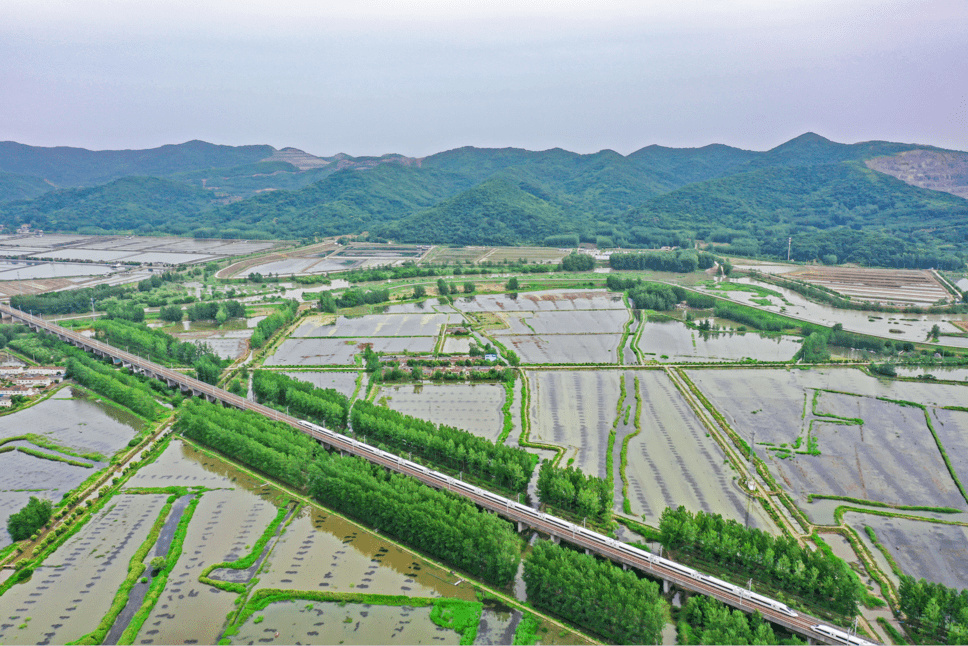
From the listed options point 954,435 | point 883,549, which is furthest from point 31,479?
point 954,435

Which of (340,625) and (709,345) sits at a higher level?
(709,345)

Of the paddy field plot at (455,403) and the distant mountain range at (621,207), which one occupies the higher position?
the distant mountain range at (621,207)

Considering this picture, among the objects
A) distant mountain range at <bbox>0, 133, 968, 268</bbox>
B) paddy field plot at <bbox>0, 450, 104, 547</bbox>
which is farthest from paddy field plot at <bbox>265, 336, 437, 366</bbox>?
distant mountain range at <bbox>0, 133, 968, 268</bbox>

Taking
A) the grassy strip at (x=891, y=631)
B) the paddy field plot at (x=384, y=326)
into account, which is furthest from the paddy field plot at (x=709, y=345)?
the grassy strip at (x=891, y=631)

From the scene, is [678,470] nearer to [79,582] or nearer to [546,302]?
[79,582]

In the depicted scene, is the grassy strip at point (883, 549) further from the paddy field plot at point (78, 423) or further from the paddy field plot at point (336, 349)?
the paddy field plot at point (78, 423)

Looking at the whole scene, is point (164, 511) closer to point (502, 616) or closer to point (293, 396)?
point (293, 396)

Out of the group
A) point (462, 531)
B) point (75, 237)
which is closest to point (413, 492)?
point (462, 531)
